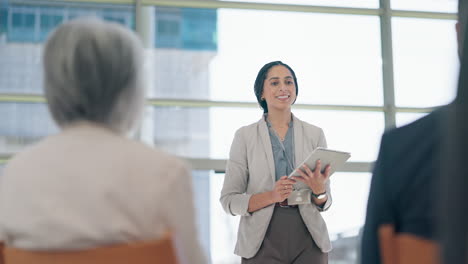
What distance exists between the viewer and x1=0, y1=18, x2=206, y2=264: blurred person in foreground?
130 cm

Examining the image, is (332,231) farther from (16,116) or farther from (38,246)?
(38,246)

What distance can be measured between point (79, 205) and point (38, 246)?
122 millimetres

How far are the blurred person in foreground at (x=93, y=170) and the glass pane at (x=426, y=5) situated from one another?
523cm

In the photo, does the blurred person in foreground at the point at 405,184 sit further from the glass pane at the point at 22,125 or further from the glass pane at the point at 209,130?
the glass pane at the point at 22,125

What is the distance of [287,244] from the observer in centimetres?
317

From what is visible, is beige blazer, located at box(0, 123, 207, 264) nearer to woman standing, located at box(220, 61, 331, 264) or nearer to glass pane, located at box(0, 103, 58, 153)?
woman standing, located at box(220, 61, 331, 264)

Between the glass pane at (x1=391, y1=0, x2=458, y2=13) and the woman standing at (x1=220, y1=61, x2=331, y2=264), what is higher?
the glass pane at (x1=391, y1=0, x2=458, y2=13)

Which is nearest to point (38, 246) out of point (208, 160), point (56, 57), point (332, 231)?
point (56, 57)

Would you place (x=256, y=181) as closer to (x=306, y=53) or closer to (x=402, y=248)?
(x=402, y=248)

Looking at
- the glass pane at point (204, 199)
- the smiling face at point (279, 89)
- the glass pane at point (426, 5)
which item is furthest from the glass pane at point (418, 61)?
the smiling face at point (279, 89)

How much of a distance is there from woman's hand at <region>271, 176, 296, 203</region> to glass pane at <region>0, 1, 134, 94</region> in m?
3.14

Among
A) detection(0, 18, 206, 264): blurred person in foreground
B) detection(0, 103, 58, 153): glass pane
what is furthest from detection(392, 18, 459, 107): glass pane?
detection(0, 18, 206, 264): blurred person in foreground

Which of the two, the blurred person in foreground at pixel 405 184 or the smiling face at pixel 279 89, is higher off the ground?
the smiling face at pixel 279 89

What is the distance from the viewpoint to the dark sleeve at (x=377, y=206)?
1334mm
